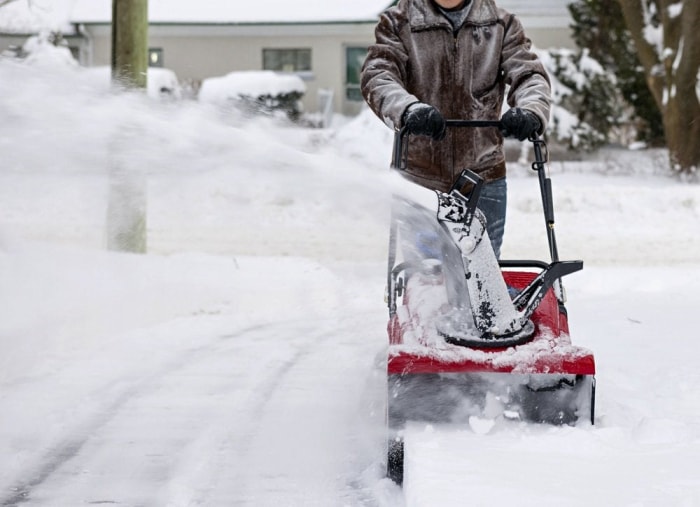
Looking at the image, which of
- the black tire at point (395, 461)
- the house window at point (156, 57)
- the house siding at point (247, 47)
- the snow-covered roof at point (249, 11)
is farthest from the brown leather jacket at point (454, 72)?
the house window at point (156, 57)

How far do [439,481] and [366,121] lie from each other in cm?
1636

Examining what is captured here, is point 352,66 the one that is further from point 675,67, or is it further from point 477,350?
point 477,350

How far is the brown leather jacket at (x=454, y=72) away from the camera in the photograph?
414 cm

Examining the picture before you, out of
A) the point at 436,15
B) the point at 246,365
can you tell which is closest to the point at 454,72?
the point at 436,15

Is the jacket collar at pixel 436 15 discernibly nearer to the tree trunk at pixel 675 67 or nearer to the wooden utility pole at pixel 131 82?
the wooden utility pole at pixel 131 82

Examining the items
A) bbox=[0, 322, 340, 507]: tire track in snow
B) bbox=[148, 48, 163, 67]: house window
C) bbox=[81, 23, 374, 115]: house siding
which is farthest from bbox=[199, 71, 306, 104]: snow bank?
bbox=[0, 322, 340, 507]: tire track in snow

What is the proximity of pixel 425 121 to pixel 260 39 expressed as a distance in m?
25.0

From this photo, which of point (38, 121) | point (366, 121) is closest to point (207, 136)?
point (38, 121)

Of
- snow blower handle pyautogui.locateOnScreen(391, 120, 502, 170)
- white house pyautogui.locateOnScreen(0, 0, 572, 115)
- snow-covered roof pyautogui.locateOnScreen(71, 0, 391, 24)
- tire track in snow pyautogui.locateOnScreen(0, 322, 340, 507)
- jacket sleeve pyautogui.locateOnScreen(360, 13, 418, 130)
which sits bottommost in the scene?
tire track in snow pyautogui.locateOnScreen(0, 322, 340, 507)

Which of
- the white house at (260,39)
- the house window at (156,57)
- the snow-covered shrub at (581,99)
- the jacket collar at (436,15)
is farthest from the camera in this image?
the house window at (156,57)

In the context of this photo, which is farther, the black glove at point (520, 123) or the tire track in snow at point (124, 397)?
the black glove at point (520, 123)

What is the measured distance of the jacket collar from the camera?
4129mm

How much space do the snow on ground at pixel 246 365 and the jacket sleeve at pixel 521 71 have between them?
708 mm

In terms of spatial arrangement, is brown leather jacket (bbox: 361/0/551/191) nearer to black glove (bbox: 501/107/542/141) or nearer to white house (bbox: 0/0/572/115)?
black glove (bbox: 501/107/542/141)
